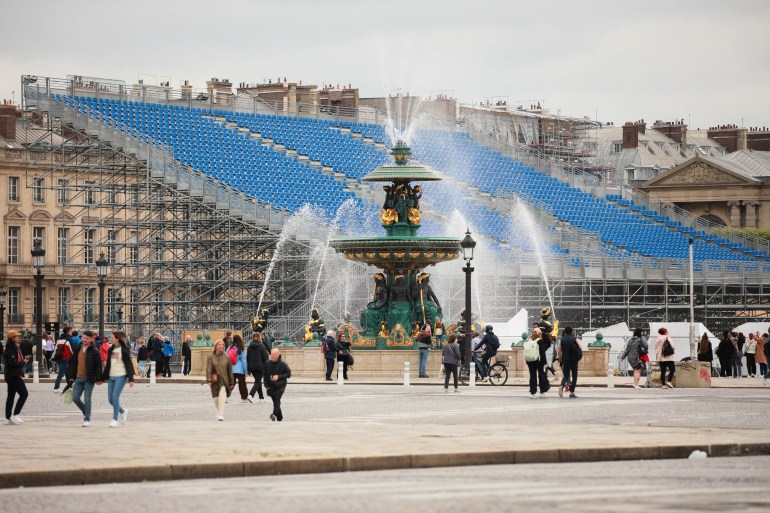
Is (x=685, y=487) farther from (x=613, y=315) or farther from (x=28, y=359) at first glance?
(x=613, y=315)

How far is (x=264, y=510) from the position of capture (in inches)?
592

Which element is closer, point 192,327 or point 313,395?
point 313,395

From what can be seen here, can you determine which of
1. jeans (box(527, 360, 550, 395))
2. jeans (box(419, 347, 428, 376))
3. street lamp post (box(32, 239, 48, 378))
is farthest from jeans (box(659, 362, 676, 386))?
street lamp post (box(32, 239, 48, 378))

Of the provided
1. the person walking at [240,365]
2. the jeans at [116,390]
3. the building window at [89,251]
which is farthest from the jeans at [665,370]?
the building window at [89,251]

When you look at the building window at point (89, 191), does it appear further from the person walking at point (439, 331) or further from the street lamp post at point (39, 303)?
the person walking at point (439, 331)

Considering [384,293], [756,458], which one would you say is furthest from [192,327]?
[756,458]

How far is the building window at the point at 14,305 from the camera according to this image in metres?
95.0

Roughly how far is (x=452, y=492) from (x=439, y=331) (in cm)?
3011

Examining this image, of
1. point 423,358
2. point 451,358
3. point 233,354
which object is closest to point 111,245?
point 423,358

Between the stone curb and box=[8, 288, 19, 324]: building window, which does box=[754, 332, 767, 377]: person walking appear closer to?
the stone curb

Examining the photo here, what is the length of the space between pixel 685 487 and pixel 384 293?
31.7 meters

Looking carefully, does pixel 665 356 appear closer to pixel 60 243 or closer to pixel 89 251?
pixel 89 251

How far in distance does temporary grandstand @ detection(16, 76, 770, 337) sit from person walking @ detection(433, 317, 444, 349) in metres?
15.0

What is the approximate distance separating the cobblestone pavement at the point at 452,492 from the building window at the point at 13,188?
79473 mm
